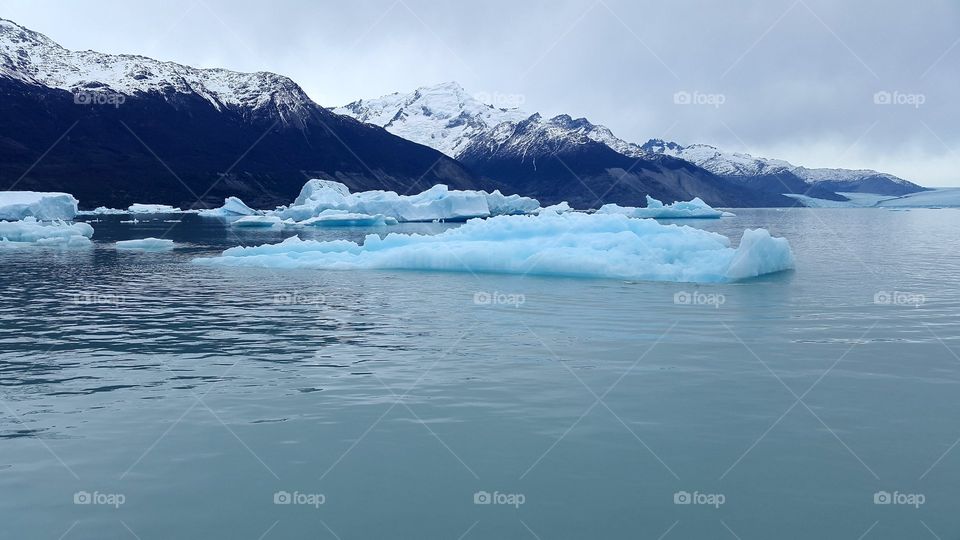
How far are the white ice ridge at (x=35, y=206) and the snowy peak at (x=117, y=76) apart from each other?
349 feet

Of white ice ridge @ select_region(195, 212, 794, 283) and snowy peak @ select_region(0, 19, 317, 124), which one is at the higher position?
snowy peak @ select_region(0, 19, 317, 124)

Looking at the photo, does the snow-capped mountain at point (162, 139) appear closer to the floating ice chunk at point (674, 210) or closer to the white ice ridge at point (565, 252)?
the floating ice chunk at point (674, 210)

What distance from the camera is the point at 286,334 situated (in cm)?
Result: 1473

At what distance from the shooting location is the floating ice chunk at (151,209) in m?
99.7

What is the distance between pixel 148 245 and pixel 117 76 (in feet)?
531

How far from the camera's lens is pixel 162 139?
155 metres

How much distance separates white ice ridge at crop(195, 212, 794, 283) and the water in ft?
17.5

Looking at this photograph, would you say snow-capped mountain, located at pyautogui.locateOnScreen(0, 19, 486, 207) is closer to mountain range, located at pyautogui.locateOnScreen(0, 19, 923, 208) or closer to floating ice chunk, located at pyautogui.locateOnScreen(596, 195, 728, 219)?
mountain range, located at pyautogui.locateOnScreen(0, 19, 923, 208)

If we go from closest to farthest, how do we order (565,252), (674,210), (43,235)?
(565,252) → (43,235) → (674,210)

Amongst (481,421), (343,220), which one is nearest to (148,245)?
(343,220)

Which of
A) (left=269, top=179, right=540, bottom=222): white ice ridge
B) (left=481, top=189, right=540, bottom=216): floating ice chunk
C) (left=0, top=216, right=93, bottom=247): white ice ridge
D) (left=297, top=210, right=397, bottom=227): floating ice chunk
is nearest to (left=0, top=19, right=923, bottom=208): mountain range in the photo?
(left=269, top=179, right=540, bottom=222): white ice ridge

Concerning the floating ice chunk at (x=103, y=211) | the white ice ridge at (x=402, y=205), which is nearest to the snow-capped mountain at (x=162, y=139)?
A: the floating ice chunk at (x=103, y=211)

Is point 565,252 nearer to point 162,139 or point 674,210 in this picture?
point 674,210

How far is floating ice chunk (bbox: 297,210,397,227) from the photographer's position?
6750 cm
